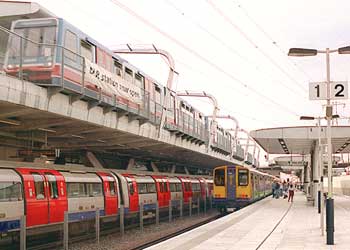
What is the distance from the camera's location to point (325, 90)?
1458 centimetres

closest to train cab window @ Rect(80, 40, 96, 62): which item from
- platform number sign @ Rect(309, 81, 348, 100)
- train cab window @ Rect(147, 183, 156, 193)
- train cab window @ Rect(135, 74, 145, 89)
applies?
train cab window @ Rect(135, 74, 145, 89)

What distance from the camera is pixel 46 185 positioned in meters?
16.2

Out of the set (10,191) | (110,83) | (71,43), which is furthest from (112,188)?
(10,191)

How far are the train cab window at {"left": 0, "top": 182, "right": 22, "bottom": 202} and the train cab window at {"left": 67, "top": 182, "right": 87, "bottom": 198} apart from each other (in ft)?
9.98

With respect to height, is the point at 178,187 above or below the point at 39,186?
below

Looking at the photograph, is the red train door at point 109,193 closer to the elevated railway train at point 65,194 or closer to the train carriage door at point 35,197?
the elevated railway train at point 65,194

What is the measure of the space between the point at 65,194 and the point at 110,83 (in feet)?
12.7

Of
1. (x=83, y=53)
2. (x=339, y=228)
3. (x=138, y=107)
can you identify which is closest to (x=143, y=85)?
(x=138, y=107)

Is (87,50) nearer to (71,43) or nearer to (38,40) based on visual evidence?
(71,43)

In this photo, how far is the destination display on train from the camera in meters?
16.0

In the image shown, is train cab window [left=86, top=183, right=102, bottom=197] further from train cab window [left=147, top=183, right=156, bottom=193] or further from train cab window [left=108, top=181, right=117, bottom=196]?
train cab window [left=147, top=183, right=156, bottom=193]

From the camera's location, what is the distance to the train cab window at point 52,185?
16.4 metres

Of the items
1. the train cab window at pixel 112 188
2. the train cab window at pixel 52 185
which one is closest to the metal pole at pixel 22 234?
the train cab window at pixel 52 185

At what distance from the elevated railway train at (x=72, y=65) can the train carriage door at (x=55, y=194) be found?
2684mm
